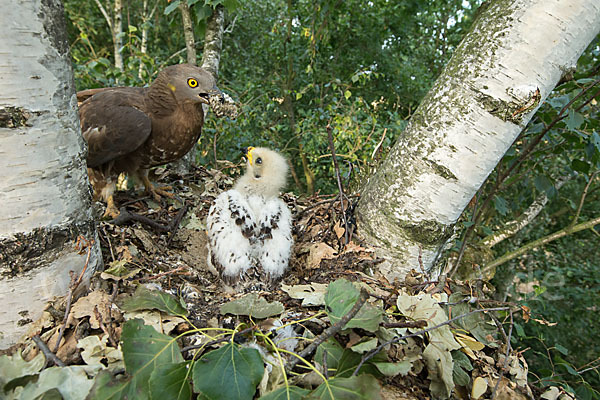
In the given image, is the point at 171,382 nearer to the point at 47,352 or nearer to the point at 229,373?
the point at 229,373

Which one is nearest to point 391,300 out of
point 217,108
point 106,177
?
point 217,108

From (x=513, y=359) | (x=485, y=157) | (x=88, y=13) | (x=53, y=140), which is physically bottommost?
(x=88, y=13)

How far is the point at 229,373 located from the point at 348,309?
1.39ft

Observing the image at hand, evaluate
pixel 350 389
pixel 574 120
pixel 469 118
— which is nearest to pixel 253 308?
pixel 350 389

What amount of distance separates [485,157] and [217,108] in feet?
5.56

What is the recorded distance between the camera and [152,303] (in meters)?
1.30

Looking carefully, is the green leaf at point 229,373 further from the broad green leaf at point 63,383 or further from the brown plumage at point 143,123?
the brown plumage at point 143,123

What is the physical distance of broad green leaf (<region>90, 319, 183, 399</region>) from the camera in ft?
3.33

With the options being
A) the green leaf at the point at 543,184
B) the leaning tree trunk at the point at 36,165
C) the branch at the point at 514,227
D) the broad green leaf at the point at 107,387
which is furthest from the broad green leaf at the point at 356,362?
the branch at the point at 514,227

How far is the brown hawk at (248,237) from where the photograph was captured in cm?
219

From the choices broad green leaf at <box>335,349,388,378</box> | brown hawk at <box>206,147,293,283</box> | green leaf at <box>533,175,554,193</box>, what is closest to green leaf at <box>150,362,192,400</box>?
broad green leaf at <box>335,349,388,378</box>

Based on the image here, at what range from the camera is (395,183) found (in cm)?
183

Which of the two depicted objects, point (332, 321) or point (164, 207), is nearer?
point (332, 321)

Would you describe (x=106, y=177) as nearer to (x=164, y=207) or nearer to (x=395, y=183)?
(x=164, y=207)
